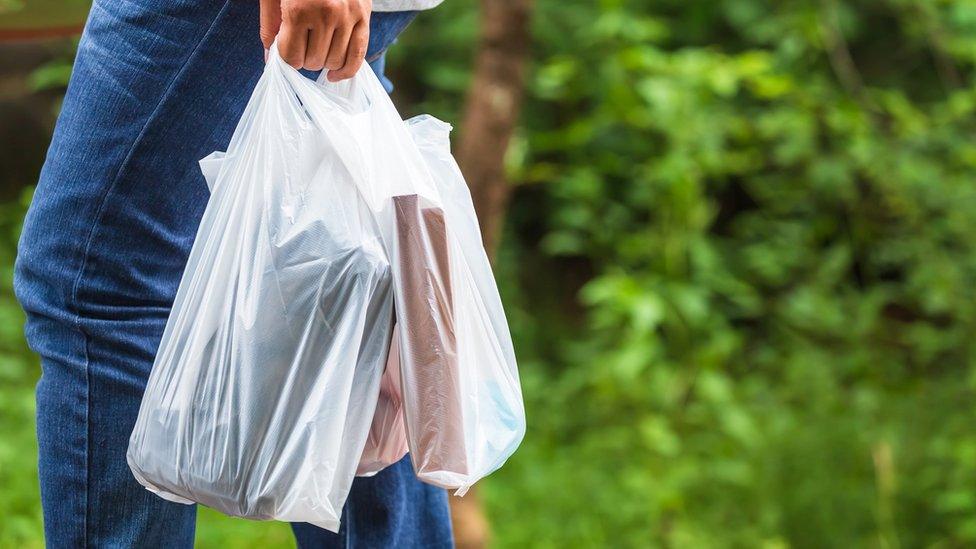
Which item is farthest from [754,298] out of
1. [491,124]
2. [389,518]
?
[389,518]

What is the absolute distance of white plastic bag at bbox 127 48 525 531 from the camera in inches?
38.9

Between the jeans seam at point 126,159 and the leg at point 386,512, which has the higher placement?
the jeans seam at point 126,159

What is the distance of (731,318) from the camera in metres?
4.48

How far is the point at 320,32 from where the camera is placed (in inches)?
40.1

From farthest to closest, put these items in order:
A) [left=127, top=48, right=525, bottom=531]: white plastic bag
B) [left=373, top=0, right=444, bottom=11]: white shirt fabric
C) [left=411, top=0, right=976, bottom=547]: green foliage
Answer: [left=411, top=0, right=976, bottom=547]: green foliage, [left=373, top=0, right=444, bottom=11]: white shirt fabric, [left=127, top=48, right=525, bottom=531]: white plastic bag

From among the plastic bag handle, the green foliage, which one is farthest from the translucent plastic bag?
the green foliage

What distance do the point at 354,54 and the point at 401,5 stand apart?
5.6 inches

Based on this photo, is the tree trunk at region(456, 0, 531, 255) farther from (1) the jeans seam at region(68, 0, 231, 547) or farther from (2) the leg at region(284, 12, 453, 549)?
(1) the jeans seam at region(68, 0, 231, 547)

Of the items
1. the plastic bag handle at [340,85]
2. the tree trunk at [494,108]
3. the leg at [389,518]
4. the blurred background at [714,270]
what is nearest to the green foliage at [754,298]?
the blurred background at [714,270]

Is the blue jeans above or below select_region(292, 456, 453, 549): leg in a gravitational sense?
above

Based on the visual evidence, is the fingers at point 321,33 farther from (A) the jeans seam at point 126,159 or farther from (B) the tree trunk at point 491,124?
(B) the tree trunk at point 491,124

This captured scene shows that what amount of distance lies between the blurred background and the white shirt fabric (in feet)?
3.48

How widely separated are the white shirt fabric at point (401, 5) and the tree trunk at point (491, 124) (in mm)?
1052

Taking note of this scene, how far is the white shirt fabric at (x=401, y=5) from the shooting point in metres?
1.15
